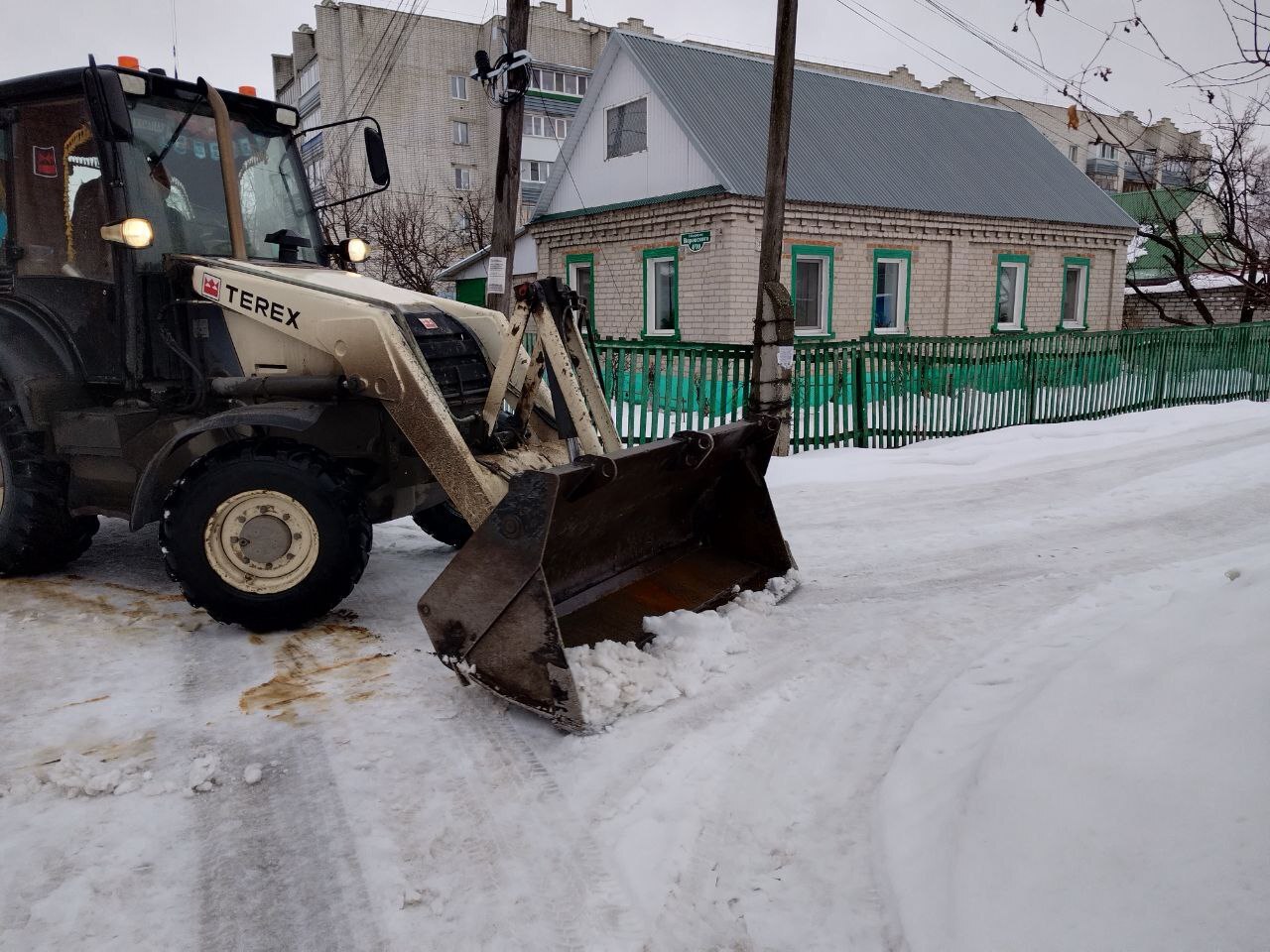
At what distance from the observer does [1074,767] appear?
8.03ft

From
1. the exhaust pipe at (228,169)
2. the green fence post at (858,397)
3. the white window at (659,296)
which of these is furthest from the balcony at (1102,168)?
the exhaust pipe at (228,169)

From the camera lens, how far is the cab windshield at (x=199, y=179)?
15.0 feet

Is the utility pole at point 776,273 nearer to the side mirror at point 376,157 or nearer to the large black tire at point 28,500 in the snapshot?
the side mirror at point 376,157

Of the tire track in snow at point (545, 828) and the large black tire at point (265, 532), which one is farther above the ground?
the large black tire at point (265, 532)

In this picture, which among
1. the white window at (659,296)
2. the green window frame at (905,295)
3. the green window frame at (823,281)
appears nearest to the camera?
the green window frame at (823,281)

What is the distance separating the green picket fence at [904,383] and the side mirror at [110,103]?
16.7 feet

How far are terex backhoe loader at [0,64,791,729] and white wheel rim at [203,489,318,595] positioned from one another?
1 centimetres

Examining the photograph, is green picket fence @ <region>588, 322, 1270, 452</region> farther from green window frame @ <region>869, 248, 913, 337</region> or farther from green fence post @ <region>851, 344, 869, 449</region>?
green window frame @ <region>869, 248, 913, 337</region>

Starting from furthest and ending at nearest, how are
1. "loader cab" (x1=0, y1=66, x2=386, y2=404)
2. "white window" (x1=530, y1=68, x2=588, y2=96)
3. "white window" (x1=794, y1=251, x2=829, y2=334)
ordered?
"white window" (x1=530, y1=68, x2=588, y2=96), "white window" (x1=794, y1=251, x2=829, y2=334), "loader cab" (x1=0, y1=66, x2=386, y2=404)

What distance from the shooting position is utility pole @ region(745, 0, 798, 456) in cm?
828

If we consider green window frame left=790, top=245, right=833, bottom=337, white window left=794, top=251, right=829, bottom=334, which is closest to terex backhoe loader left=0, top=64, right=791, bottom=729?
green window frame left=790, top=245, right=833, bottom=337

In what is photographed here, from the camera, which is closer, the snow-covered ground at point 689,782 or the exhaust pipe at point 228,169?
the snow-covered ground at point 689,782

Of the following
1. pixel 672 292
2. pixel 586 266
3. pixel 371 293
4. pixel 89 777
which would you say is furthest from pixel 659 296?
pixel 89 777

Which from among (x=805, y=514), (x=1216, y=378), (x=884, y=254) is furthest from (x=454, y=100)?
(x=805, y=514)
